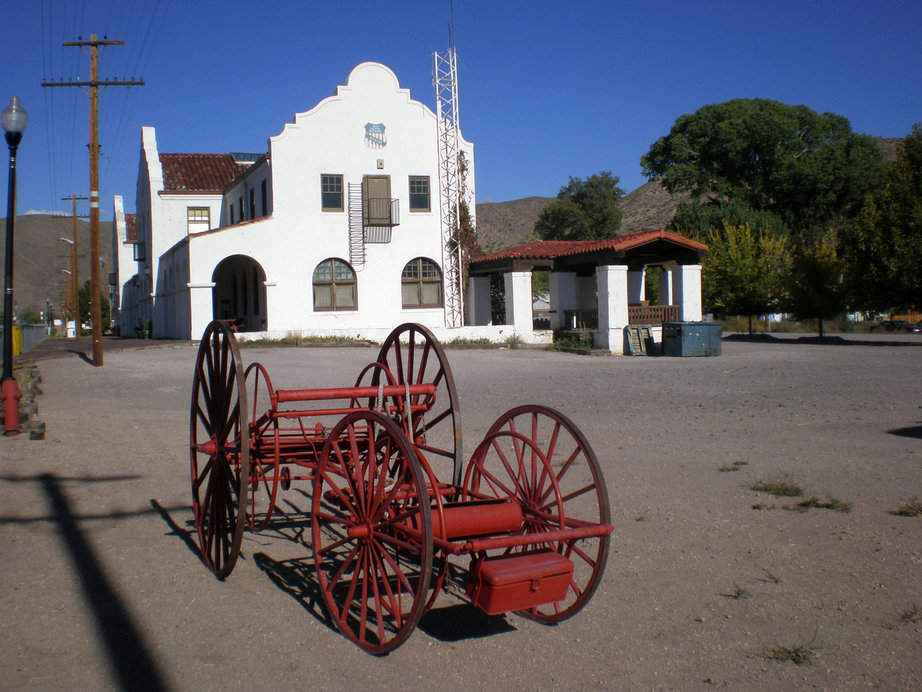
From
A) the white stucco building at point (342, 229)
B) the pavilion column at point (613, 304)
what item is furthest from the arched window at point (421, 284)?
the pavilion column at point (613, 304)

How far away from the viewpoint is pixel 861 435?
33.4 ft

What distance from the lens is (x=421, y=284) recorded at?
33812 millimetres

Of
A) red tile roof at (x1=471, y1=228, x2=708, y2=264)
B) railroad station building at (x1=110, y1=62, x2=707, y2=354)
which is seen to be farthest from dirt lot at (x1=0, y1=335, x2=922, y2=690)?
railroad station building at (x1=110, y1=62, x2=707, y2=354)

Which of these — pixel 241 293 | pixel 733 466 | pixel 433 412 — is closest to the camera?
pixel 733 466

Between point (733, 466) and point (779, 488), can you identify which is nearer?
point (779, 488)

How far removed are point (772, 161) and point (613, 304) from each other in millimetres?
37980

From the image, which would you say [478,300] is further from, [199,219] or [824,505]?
[824,505]

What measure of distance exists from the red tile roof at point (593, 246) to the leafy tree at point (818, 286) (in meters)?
9.71

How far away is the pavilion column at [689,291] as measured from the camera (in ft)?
91.3

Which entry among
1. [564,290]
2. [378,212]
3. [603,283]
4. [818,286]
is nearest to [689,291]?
[603,283]

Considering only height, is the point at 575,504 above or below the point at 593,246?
below

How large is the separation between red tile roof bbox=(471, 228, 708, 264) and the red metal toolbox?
22.8m

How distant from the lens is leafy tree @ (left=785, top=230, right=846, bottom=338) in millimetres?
35625

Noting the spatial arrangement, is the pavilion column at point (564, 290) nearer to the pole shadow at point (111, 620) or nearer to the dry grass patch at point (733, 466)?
the dry grass patch at point (733, 466)
